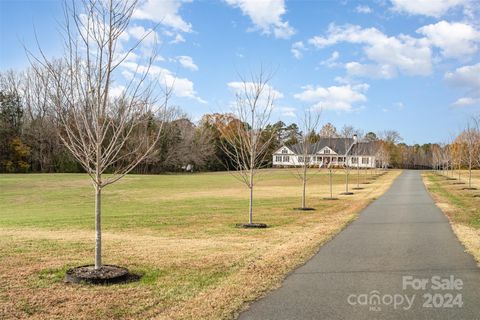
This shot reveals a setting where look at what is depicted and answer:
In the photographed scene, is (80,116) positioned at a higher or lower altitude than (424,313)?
higher

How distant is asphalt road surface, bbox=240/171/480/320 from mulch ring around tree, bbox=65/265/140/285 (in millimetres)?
2198

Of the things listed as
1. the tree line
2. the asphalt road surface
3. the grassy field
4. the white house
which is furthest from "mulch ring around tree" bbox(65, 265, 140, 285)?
the white house

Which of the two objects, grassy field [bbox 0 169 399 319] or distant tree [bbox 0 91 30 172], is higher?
distant tree [bbox 0 91 30 172]

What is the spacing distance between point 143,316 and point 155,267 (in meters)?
2.47

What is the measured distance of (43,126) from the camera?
194ft

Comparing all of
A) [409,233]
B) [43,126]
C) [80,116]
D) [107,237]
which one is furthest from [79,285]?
[43,126]

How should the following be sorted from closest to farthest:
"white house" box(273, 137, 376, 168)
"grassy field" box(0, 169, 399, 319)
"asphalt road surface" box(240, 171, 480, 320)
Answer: "asphalt road surface" box(240, 171, 480, 320), "grassy field" box(0, 169, 399, 319), "white house" box(273, 137, 376, 168)

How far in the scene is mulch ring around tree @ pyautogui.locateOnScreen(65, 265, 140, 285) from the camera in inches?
242

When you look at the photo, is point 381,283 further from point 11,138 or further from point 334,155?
point 334,155

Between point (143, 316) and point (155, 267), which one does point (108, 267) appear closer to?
point (155, 267)

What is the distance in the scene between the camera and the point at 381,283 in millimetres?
6227

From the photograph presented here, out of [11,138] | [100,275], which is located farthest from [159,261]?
[11,138]

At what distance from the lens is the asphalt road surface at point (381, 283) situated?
501 cm

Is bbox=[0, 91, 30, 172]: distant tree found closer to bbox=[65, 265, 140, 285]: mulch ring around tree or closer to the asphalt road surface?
the asphalt road surface
